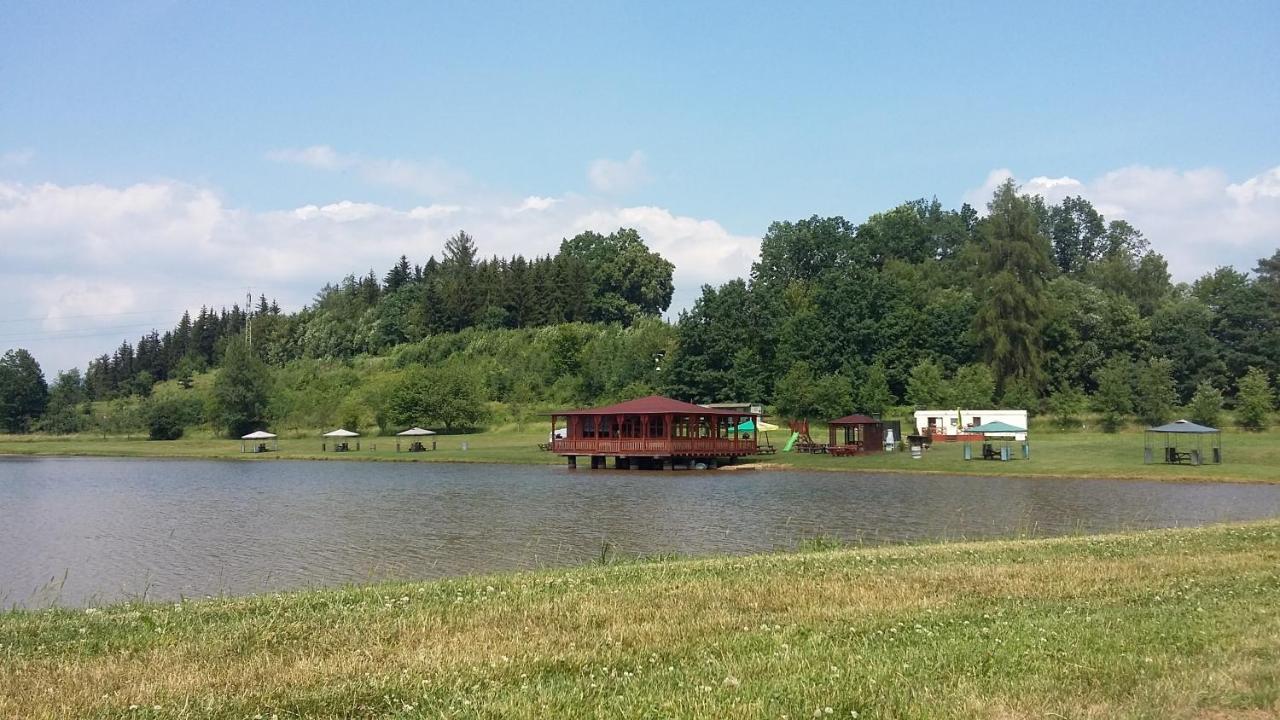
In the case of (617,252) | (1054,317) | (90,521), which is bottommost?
(90,521)

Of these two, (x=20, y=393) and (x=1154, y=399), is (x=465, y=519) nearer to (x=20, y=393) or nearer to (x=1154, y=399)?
(x=1154, y=399)

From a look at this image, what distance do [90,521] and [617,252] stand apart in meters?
112

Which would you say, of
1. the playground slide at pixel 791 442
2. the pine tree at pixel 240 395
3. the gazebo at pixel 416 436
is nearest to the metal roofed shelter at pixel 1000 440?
the playground slide at pixel 791 442

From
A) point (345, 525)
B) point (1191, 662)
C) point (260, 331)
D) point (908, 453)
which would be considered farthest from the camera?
point (260, 331)

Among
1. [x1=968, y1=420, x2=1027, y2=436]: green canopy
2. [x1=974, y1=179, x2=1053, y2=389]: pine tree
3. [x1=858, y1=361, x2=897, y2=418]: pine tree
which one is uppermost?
[x1=974, y1=179, x2=1053, y2=389]: pine tree

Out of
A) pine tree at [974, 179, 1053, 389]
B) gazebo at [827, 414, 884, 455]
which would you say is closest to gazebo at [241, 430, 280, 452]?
gazebo at [827, 414, 884, 455]

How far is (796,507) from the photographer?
33.2 m

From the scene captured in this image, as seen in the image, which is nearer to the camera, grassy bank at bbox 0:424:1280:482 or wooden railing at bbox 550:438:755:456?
grassy bank at bbox 0:424:1280:482

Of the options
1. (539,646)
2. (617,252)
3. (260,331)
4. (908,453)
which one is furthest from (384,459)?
(260,331)

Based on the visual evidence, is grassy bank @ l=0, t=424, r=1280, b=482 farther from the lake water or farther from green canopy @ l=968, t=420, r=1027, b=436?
the lake water

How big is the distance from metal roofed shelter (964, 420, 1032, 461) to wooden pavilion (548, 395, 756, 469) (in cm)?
1347

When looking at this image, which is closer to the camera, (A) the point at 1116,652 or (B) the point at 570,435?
(A) the point at 1116,652

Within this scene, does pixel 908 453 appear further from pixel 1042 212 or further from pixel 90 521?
pixel 1042 212

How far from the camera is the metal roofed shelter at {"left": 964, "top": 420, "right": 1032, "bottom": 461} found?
2101 inches
